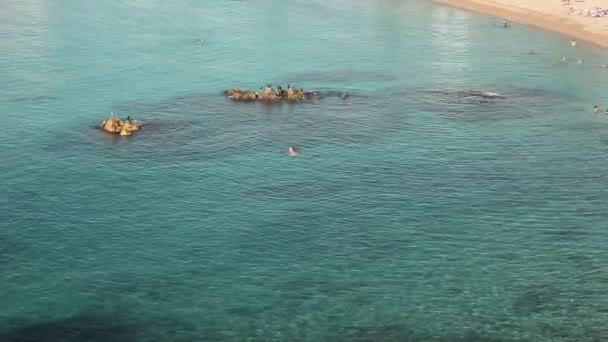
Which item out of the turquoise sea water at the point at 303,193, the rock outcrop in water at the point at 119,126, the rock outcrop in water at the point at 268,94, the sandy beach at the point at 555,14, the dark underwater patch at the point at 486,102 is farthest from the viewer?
the sandy beach at the point at 555,14

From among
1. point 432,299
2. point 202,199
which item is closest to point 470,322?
point 432,299

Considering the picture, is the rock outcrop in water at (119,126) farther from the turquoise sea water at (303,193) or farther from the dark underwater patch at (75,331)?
the dark underwater patch at (75,331)

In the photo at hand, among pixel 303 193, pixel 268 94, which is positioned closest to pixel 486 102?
pixel 268 94

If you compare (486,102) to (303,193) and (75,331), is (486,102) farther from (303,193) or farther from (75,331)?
(75,331)

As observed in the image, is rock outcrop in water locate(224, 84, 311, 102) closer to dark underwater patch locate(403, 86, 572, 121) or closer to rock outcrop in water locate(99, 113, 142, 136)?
dark underwater patch locate(403, 86, 572, 121)

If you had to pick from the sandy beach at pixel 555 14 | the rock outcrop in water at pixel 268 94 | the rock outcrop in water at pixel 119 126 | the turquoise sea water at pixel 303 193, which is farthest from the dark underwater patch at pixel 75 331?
the sandy beach at pixel 555 14

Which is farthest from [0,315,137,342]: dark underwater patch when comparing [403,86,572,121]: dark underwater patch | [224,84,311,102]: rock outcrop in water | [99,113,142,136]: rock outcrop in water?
[403,86,572,121]: dark underwater patch

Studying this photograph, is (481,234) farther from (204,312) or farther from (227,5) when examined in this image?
(227,5)
